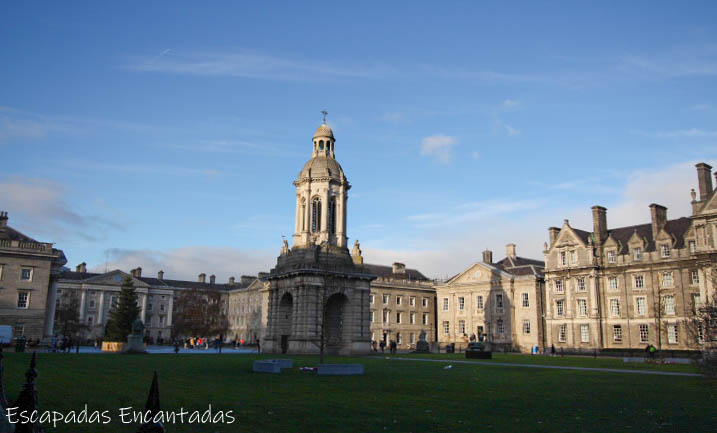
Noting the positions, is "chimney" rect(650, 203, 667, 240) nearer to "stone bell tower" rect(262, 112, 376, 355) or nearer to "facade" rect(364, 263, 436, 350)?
"stone bell tower" rect(262, 112, 376, 355)

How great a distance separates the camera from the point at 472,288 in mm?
83000

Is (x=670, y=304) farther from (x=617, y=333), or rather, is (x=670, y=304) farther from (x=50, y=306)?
(x=50, y=306)

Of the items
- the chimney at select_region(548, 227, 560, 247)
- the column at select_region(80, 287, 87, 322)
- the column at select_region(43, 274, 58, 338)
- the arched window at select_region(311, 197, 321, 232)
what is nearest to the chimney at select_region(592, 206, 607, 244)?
the chimney at select_region(548, 227, 560, 247)

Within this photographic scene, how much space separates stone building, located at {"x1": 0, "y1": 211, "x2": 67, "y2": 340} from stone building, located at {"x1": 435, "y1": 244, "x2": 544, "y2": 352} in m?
51.1

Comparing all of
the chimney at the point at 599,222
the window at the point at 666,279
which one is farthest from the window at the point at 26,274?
the window at the point at 666,279

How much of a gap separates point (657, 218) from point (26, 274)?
2674 inches

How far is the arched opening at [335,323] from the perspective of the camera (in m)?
54.1

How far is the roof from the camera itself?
309 feet

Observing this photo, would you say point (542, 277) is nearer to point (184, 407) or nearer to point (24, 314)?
point (24, 314)

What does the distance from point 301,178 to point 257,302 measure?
58227 millimetres

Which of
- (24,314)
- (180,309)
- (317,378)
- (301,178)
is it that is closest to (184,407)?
(317,378)

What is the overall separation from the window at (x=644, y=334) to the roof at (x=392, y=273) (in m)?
38.9

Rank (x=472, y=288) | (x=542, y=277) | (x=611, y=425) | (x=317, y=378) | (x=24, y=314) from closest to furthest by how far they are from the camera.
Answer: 1. (x=611, y=425)
2. (x=317, y=378)
3. (x=24, y=314)
4. (x=542, y=277)
5. (x=472, y=288)

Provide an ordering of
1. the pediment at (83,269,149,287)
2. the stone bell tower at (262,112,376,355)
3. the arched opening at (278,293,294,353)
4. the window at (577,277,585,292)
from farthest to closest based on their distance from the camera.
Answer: the pediment at (83,269,149,287) → the window at (577,277,585,292) → the arched opening at (278,293,294,353) → the stone bell tower at (262,112,376,355)
